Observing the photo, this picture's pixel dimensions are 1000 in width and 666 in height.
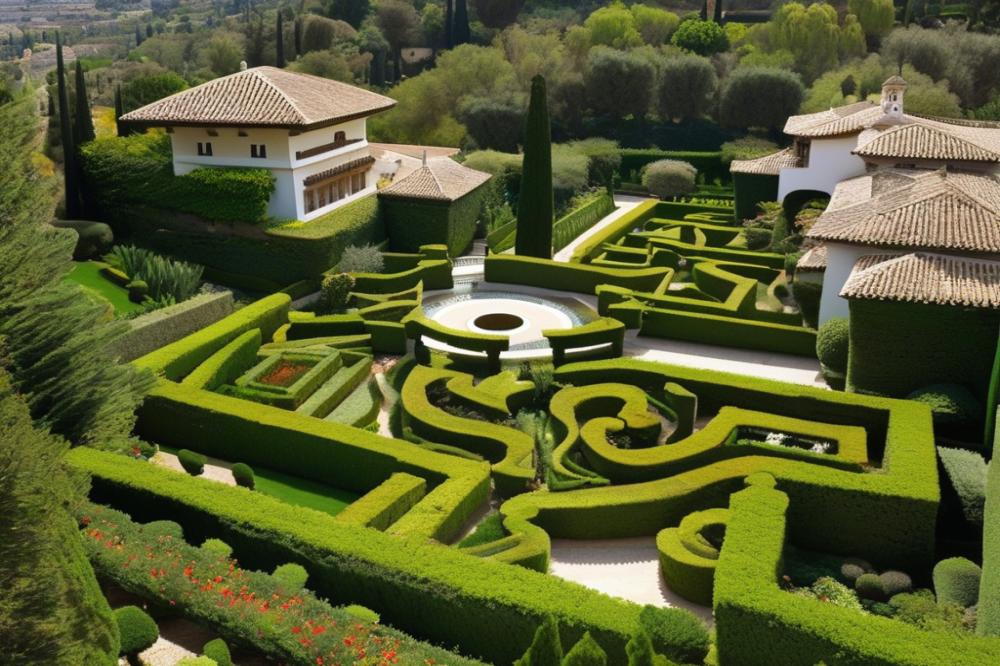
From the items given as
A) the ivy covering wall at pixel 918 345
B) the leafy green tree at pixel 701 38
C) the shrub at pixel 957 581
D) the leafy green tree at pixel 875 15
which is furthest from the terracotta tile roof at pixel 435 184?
the leafy green tree at pixel 875 15

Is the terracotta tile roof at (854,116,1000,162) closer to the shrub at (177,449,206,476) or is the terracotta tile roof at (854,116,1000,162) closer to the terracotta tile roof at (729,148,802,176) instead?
the terracotta tile roof at (729,148,802,176)

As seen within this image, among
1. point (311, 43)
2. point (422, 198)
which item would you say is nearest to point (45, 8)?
point (311, 43)

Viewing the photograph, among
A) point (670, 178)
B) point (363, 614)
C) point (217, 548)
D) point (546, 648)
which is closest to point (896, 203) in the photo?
point (363, 614)

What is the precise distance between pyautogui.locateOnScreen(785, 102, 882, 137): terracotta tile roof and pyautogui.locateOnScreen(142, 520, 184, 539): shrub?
3211cm

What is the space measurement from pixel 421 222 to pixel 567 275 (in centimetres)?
854

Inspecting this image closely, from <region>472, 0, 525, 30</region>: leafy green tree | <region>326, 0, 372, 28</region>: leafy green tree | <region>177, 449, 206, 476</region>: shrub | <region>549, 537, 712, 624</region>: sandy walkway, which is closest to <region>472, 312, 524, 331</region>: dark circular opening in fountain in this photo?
<region>177, 449, 206, 476</region>: shrub

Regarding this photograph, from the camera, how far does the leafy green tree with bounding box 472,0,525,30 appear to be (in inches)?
4281

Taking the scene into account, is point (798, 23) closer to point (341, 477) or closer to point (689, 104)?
point (689, 104)

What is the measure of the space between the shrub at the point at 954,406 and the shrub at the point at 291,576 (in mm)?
16088

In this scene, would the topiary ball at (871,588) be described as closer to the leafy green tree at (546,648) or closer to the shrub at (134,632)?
the leafy green tree at (546,648)

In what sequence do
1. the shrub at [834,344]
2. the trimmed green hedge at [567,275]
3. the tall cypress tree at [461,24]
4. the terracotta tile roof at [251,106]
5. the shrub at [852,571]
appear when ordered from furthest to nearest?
the tall cypress tree at [461,24]
the terracotta tile roof at [251,106]
the trimmed green hedge at [567,275]
the shrub at [834,344]
the shrub at [852,571]

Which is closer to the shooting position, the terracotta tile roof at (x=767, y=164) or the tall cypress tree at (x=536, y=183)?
the tall cypress tree at (x=536, y=183)

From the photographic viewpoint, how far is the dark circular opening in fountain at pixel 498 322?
A: 1304 inches

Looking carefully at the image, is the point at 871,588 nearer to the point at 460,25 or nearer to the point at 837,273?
the point at 837,273
